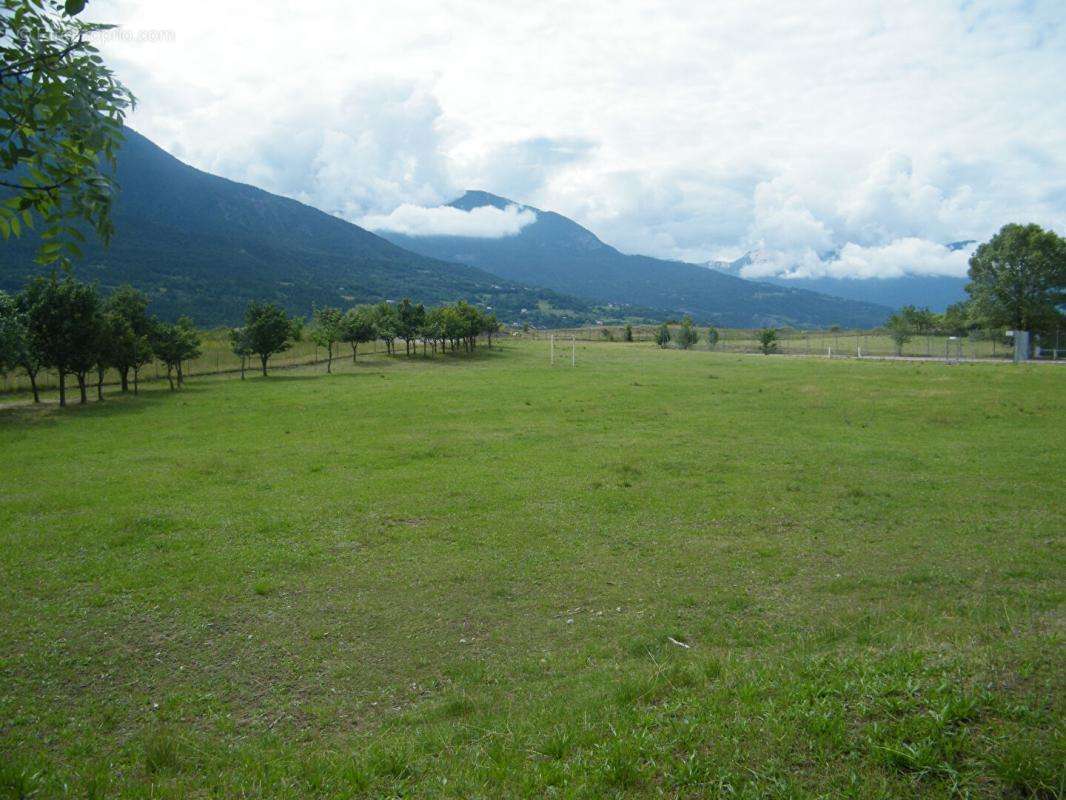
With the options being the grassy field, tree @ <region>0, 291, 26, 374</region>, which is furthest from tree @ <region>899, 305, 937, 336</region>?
tree @ <region>0, 291, 26, 374</region>

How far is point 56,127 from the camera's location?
12.5 ft

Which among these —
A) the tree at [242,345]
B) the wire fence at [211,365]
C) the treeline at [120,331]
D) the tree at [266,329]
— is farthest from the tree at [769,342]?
the tree at [242,345]

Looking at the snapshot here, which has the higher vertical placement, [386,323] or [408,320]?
[408,320]

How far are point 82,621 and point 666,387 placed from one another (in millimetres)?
39810

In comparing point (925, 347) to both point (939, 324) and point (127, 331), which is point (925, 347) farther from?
point (127, 331)

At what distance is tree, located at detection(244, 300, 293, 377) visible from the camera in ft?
214

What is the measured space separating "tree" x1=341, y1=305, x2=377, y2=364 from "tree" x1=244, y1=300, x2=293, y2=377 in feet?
33.5

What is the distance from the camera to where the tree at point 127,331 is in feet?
147

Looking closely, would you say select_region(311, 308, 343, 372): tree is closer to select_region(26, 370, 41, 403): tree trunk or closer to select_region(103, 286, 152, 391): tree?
select_region(103, 286, 152, 391): tree

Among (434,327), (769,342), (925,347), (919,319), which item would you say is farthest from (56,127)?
(919,319)

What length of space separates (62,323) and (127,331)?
6.86 m

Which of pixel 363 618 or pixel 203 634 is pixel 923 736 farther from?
pixel 203 634

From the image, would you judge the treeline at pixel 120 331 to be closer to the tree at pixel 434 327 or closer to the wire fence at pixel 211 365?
the tree at pixel 434 327

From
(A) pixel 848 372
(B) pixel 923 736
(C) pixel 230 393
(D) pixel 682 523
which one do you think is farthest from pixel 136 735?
(A) pixel 848 372
